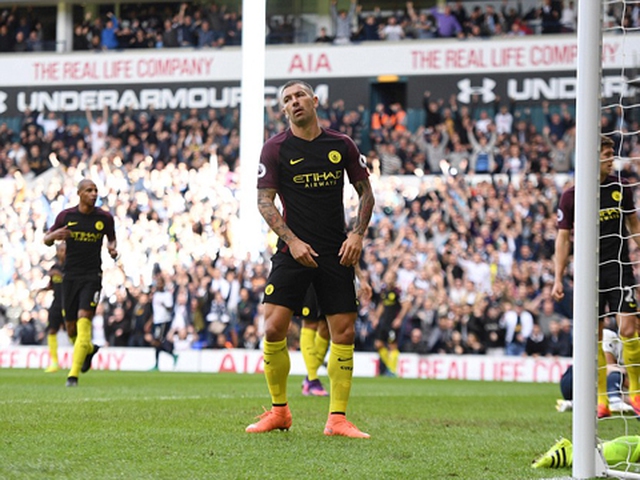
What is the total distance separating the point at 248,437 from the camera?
707 centimetres

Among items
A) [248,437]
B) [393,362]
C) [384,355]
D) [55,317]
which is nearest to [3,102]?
[384,355]

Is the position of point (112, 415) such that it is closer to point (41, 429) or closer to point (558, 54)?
point (41, 429)

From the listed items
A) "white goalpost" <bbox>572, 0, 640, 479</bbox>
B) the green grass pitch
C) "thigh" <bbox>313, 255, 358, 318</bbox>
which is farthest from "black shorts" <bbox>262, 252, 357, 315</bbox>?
"white goalpost" <bbox>572, 0, 640, 479</bbox>

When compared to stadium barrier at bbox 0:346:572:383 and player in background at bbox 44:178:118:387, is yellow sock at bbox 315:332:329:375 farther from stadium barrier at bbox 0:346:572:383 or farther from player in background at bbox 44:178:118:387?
stadium barrier at bbox 0:346:572:383

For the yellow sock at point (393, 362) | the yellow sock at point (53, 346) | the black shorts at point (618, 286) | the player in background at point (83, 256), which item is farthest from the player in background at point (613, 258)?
the yellow sock at point (393, 362)

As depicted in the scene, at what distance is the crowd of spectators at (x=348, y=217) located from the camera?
70.3 ft

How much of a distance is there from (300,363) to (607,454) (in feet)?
50.3

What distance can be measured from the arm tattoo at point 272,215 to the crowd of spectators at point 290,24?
19.6m

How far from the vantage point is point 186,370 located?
22.3m

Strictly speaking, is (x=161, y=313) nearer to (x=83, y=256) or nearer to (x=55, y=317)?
(x=55, y=317)

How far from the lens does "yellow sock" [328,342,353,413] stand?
7555mm

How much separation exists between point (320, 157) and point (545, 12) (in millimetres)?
22141

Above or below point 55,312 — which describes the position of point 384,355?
below

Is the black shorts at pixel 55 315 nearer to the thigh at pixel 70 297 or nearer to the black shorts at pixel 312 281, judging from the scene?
the thigh at pixel 70 297
